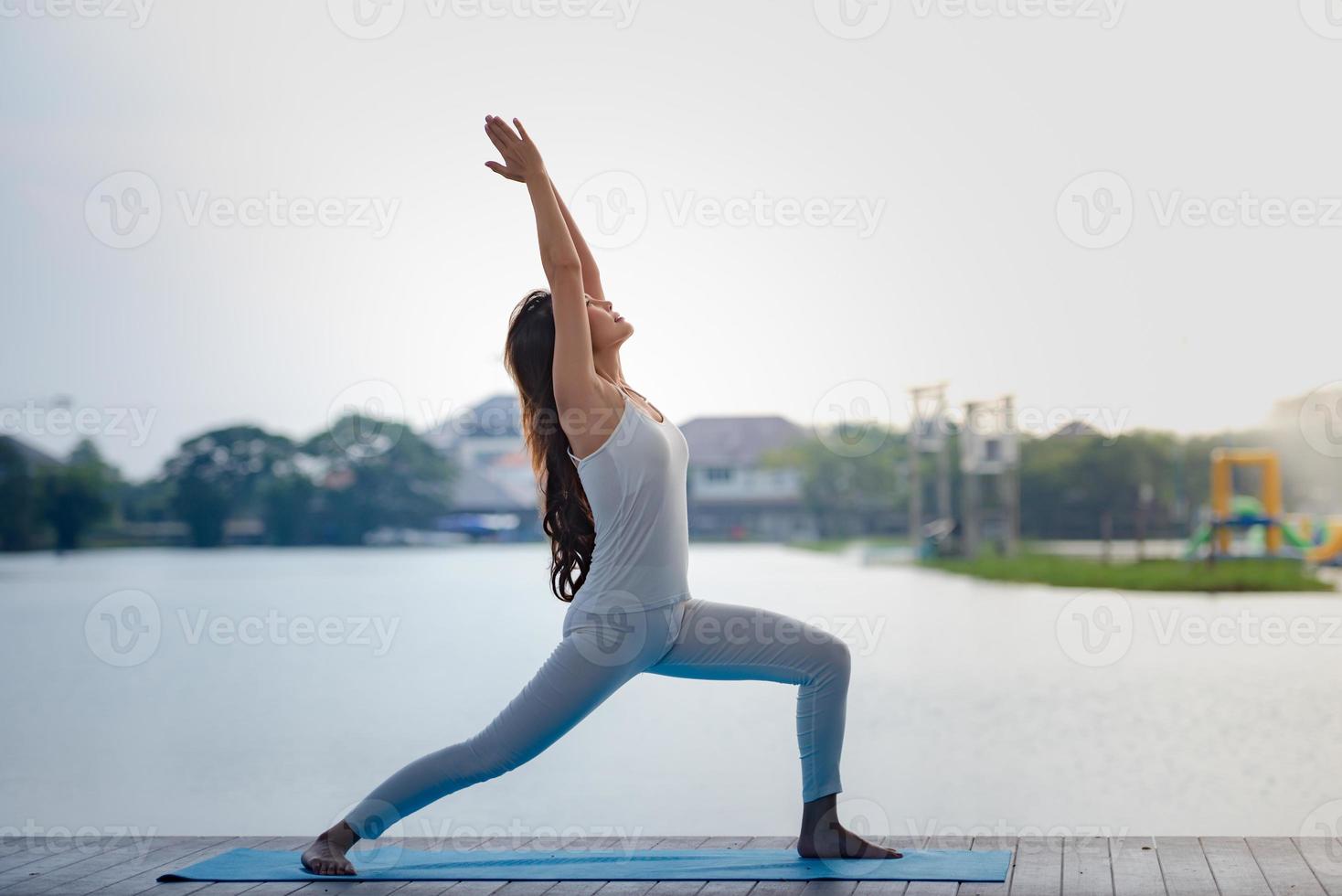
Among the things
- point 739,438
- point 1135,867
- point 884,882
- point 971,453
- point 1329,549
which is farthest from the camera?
point 739,438

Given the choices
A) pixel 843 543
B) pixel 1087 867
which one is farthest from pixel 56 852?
pixel 843 543

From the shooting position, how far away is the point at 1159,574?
14438 mm

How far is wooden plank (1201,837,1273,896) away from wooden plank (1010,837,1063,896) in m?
0.23

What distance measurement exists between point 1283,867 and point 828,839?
0.70 m

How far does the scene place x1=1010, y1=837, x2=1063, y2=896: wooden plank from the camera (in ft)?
7.16

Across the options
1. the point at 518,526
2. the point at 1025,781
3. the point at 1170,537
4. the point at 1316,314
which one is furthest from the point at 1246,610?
the point at 518,526

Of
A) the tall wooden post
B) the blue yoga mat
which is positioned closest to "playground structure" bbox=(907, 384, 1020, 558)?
the tall wooden post

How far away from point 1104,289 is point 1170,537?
198 inches

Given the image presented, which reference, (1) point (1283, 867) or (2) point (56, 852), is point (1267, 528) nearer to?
(1) point (1283, 867)

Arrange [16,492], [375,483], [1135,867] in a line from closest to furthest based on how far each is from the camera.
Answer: [1135,867] → [375,483] → [16,492]

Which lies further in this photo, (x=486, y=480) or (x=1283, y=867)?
(x=486, y=480)

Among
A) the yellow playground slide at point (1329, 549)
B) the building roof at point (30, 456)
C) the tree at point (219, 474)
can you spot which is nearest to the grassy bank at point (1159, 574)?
the yellow playground slide at point (1329, 549)

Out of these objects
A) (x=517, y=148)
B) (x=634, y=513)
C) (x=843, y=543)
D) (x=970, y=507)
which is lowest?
(x=843, y=543)

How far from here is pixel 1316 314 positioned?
21.1 m
